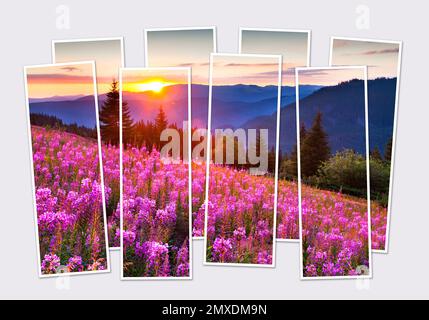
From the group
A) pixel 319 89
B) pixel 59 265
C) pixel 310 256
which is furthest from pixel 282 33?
pixel 59 265

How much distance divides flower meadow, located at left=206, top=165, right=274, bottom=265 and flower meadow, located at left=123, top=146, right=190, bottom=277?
0.41 meters

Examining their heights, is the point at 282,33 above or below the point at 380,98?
above

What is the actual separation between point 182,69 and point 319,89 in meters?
2.11

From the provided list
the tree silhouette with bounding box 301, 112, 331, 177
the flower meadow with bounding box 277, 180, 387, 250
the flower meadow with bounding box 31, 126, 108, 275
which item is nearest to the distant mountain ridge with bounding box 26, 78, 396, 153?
the tree silhouette with bounding box 301, 112, 331, 177

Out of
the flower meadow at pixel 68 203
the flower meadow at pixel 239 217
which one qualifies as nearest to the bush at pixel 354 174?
the flower meadow at pixel 239 217

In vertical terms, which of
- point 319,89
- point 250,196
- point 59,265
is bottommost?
point 59,265

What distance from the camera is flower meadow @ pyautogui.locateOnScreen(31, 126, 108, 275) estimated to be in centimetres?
1327

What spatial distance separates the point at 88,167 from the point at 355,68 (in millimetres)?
4376

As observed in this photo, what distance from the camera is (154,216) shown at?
13.4 metres

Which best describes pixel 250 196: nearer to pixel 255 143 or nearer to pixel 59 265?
pixel 255 143

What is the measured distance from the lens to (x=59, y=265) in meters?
13.3

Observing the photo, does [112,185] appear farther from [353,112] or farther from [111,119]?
[353,112]

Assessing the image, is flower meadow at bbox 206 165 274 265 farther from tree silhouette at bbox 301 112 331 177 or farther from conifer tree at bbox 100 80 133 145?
conifer tree at bbox 100 80 133 145

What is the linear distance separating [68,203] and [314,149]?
12.7ft
